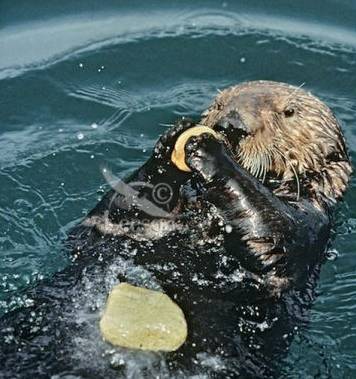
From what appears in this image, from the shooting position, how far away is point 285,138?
5.22 m

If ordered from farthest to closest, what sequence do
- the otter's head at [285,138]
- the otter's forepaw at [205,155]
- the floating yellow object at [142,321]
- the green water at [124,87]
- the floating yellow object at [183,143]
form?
the green water at [124,87] → the otter's head at [285,138] → the floating yellow object at [183,143] → the otter's forepaw at [205,155] → the floating yellow object at [142,321]

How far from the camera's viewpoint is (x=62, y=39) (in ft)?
27.0

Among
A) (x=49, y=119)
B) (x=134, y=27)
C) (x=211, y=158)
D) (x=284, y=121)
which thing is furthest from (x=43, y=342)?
(x=134, y=27)

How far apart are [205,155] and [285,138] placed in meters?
0.97

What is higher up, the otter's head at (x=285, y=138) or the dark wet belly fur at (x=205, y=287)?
the otter's head at (x=285, y=138)

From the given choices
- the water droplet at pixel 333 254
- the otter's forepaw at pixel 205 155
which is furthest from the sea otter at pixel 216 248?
the water droplet at pixel 333 254

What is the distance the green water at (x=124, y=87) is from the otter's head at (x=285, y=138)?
645 mm

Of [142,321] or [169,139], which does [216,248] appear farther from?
[142,321]

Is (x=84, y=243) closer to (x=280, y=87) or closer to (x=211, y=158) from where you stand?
(x=211, y=158)

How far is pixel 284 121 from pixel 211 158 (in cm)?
103

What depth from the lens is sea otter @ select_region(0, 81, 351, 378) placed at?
398cm

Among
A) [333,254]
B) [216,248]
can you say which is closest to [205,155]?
[216,248]

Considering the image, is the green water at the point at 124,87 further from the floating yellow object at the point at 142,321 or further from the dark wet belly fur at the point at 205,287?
the floating yellow object at the point at 142,321

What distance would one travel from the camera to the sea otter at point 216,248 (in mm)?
3984
